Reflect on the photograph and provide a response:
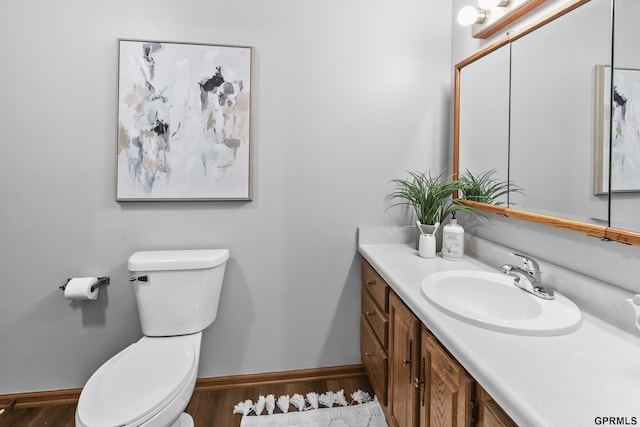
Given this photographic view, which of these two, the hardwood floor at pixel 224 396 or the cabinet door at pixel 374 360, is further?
the hardwood floor at pixel 224 396

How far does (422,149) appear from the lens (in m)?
2.01

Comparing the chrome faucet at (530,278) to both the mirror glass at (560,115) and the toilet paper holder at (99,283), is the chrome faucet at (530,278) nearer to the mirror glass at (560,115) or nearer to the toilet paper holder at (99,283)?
the mirror glass at (560,115)

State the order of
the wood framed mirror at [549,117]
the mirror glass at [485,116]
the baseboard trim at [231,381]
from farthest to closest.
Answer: the baseboard trim at [231,381], the mirror glass at [485,116], the wood framed mirror at [549,117]

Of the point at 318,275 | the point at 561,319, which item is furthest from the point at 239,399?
the point at 561,319

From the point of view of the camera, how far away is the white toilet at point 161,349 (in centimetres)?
121

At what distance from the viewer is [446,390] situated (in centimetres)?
98

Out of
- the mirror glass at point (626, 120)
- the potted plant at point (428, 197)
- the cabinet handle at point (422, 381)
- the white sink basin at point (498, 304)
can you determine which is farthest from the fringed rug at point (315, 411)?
the mirror glass at point (626, 120)

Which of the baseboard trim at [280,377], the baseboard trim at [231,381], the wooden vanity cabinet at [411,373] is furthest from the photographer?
the baseboard trim at [280,377]

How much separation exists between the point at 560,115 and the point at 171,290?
1750 millimetres

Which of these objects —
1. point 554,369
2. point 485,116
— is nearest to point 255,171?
point 485,116

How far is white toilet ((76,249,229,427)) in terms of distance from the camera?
3.96 feet

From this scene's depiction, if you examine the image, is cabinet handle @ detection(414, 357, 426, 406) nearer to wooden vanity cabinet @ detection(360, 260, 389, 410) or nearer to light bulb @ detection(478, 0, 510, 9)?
wooden vanity cabinet @ detection(360, 260, 389, 410)

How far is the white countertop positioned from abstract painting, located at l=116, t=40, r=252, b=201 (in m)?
1.23

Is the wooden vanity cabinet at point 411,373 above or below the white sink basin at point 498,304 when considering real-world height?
below
